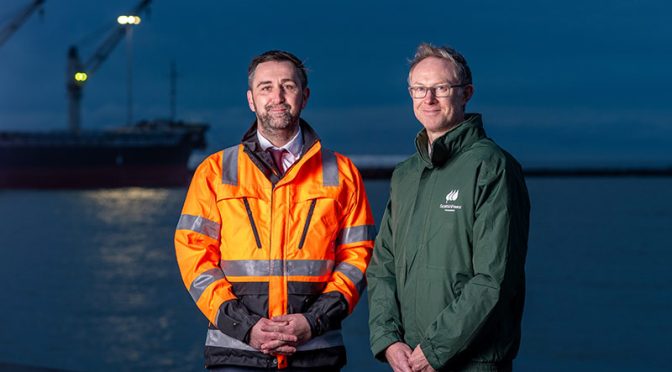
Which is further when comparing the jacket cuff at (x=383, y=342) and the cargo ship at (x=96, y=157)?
the cargo ship at (x=96, y=157)

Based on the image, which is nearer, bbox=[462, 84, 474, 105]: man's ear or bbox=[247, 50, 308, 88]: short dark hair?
bbox=[462, 84, 474, 105]: man's ear

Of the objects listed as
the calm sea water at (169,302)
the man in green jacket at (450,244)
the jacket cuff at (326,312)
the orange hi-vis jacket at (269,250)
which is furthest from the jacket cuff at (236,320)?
the calm sea water at (169,302)

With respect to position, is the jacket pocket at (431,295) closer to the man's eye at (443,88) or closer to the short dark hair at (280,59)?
the man's eye at (443,88)

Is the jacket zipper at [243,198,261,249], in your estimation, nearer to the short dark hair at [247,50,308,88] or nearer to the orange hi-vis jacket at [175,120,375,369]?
the orange hi-vis jacket at [175,120,375,369]

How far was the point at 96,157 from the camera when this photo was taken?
5269 cm

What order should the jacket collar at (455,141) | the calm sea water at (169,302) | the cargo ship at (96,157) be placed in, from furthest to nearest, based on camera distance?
1. the cargo ship at (96,157)
2. the calm sea water at (169,302)
3. the jacket collar at (455,141)

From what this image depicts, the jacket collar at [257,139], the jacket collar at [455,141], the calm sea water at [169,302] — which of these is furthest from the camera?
the calm sea water at [169,302]

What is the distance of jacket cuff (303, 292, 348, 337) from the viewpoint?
2092mm

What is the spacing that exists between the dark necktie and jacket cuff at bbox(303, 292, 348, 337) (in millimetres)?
329

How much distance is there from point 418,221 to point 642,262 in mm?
29516

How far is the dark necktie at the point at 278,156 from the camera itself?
220 cm

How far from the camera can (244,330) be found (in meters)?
2.07

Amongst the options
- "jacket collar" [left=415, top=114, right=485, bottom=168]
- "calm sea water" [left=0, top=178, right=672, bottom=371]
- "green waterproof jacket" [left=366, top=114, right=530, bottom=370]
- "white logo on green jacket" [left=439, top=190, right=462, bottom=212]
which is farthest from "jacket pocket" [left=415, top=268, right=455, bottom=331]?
"calm sea water" [left=0, top=178, right=672, bottom=371]

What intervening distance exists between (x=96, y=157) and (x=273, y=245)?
2067 inches
